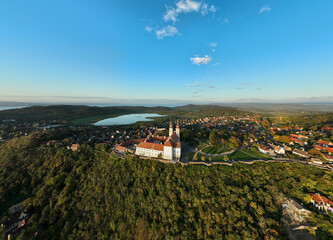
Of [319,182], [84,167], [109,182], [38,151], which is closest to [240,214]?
[319,182]

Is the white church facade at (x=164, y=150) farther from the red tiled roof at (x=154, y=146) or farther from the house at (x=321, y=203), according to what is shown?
the house at (x=321, y=203)

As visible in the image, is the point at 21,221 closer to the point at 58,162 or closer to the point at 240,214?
the point at 58,162

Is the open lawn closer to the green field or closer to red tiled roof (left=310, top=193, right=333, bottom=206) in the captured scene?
the green field

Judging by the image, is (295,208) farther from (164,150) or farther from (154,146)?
(154,146)

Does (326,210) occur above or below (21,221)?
above

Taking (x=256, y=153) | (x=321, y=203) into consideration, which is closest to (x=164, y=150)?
(x=256, y=153)

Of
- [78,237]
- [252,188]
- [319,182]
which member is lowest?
[78,237]

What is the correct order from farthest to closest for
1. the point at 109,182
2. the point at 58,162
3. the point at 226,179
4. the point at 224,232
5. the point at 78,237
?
the point at 58,162
the point at 109,182
the point at 226,179
the point at 78,237
the point at 224,232
